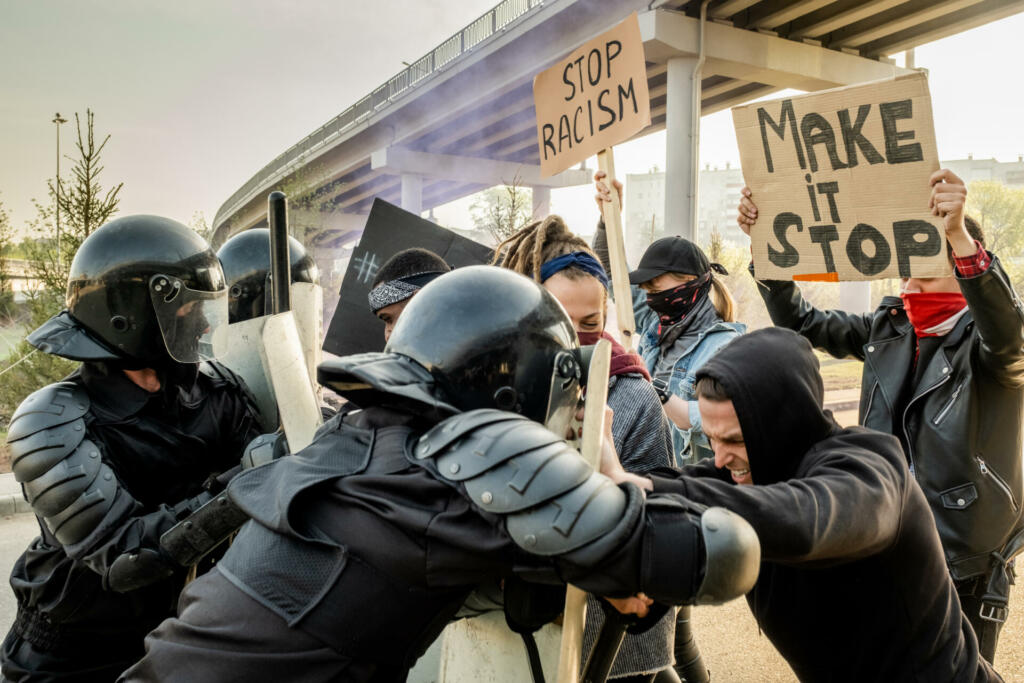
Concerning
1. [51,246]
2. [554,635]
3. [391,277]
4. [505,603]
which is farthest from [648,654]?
[51,246]

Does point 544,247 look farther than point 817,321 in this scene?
No

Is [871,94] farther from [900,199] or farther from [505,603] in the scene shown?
[505,603]

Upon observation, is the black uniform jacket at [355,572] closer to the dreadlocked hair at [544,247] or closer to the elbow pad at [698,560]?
the elbow pad at [698,560]

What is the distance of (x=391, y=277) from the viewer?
9.78ft

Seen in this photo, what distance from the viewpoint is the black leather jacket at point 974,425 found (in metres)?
2.60

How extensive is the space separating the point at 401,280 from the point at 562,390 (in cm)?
143

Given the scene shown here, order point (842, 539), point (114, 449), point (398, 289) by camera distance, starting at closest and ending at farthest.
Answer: point (842, 539), point (114, 449), point (398, 289)

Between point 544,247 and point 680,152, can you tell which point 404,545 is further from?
point 680,152

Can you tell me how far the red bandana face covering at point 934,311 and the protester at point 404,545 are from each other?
6.79ft

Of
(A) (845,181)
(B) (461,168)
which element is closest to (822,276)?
(A) (845,181)

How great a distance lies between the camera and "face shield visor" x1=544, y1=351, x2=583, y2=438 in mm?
1656

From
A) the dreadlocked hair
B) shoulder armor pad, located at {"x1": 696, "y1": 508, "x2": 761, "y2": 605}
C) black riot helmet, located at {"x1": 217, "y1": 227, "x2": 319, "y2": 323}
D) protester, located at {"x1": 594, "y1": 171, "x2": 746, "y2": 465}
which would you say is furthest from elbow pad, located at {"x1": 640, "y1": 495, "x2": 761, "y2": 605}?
black riot helmet, located at {"x1": 217, "y1": 227, "x2": 319, "y2": 323}

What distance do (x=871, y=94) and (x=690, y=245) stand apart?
1.14 m

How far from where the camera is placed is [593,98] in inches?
142
